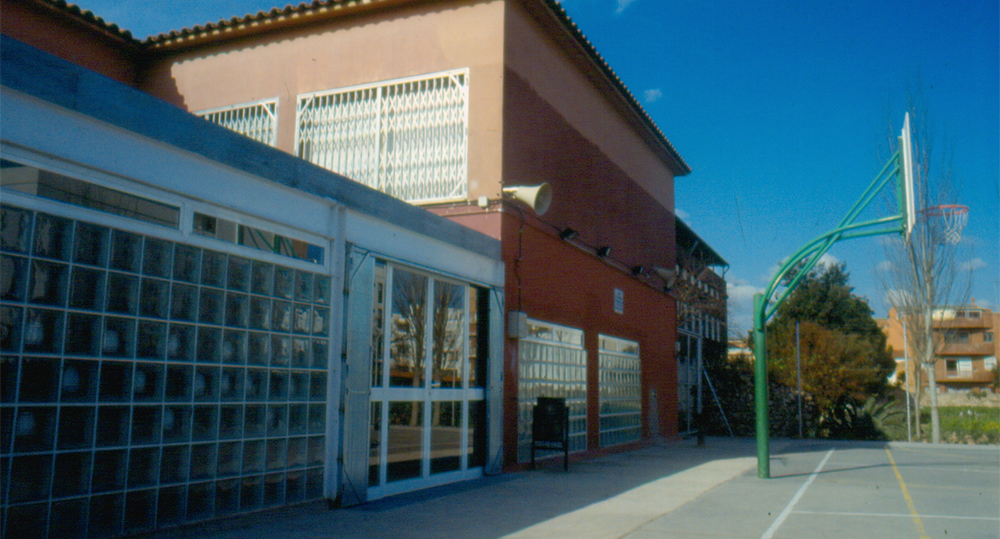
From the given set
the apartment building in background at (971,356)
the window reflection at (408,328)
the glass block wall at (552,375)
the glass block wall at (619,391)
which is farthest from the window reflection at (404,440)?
the apartment building in background at (971,356)

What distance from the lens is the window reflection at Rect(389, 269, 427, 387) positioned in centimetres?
872

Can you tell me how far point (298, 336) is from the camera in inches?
283

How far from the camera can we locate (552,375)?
1266 cm

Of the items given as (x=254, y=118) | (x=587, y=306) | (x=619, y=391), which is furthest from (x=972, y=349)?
(x=254, y=118)

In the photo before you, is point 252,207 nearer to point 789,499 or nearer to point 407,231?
point 407,231

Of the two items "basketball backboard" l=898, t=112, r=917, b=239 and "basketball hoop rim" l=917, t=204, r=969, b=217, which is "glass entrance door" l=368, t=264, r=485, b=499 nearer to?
"basketball backboard" l=898, t=112, r=917, b=239

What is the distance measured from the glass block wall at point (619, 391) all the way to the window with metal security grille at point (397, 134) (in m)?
5.49

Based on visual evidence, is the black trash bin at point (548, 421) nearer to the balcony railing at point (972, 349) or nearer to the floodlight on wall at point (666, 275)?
the floodlight on wall at point (666, 275)

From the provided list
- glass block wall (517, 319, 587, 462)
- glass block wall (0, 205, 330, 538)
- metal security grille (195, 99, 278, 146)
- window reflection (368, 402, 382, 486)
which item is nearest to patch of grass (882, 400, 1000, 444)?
glass block wall (517, 319, 587, 462)

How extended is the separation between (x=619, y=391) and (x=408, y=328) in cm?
807

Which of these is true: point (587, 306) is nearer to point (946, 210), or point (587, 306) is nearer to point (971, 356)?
point (946, 210)

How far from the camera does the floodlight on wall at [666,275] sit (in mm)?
18969

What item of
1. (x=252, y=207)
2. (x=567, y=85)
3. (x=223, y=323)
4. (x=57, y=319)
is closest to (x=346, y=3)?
(x=567, y=85)

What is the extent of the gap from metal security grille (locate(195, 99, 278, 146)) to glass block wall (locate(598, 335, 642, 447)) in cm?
725
